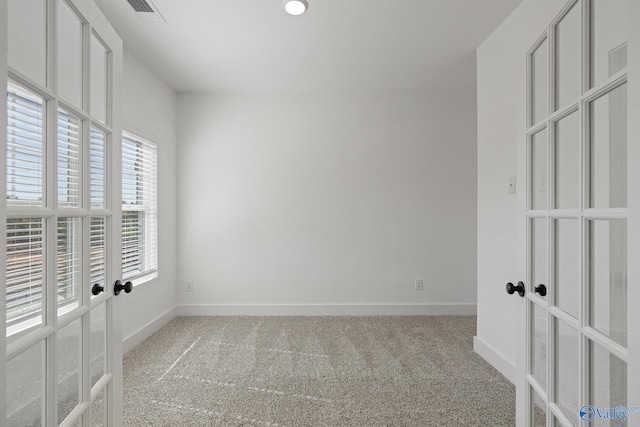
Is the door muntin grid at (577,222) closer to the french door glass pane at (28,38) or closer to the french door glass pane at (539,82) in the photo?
the french door glass pane at (539,82)

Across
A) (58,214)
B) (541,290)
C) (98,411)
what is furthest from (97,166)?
(541,290)

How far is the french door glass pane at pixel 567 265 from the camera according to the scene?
37.7 inches

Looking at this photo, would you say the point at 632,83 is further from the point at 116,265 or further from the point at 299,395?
the point at 299,395

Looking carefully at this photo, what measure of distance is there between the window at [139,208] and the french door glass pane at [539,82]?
9.47 ft

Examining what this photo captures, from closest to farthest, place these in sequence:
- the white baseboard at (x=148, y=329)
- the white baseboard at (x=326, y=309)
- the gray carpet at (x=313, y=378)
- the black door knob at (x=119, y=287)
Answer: the black door knob at (x=119, y=287)
the gray carpet at (x=313, y=378)
the white baseboard at (x=148, y=329)
the white baseboard at (x=326, y=309)

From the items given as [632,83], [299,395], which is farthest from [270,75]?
[632,83]

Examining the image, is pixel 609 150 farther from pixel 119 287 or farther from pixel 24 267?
pixel 119 287

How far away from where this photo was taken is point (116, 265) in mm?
1415

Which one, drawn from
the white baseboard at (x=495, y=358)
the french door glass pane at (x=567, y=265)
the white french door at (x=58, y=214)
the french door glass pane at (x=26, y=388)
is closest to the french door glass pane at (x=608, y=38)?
the french door glass pane at (x=567, y=265)

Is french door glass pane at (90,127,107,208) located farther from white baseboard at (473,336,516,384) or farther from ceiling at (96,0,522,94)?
white baseboard at (473,336,516,384)

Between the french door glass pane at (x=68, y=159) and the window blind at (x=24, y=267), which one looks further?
the french door glass pane at (x=68, y=159)

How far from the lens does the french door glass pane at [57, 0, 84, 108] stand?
1.04 metres

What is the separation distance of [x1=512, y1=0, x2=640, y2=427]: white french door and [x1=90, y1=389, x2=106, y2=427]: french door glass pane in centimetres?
160

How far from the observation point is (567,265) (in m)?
1.01
